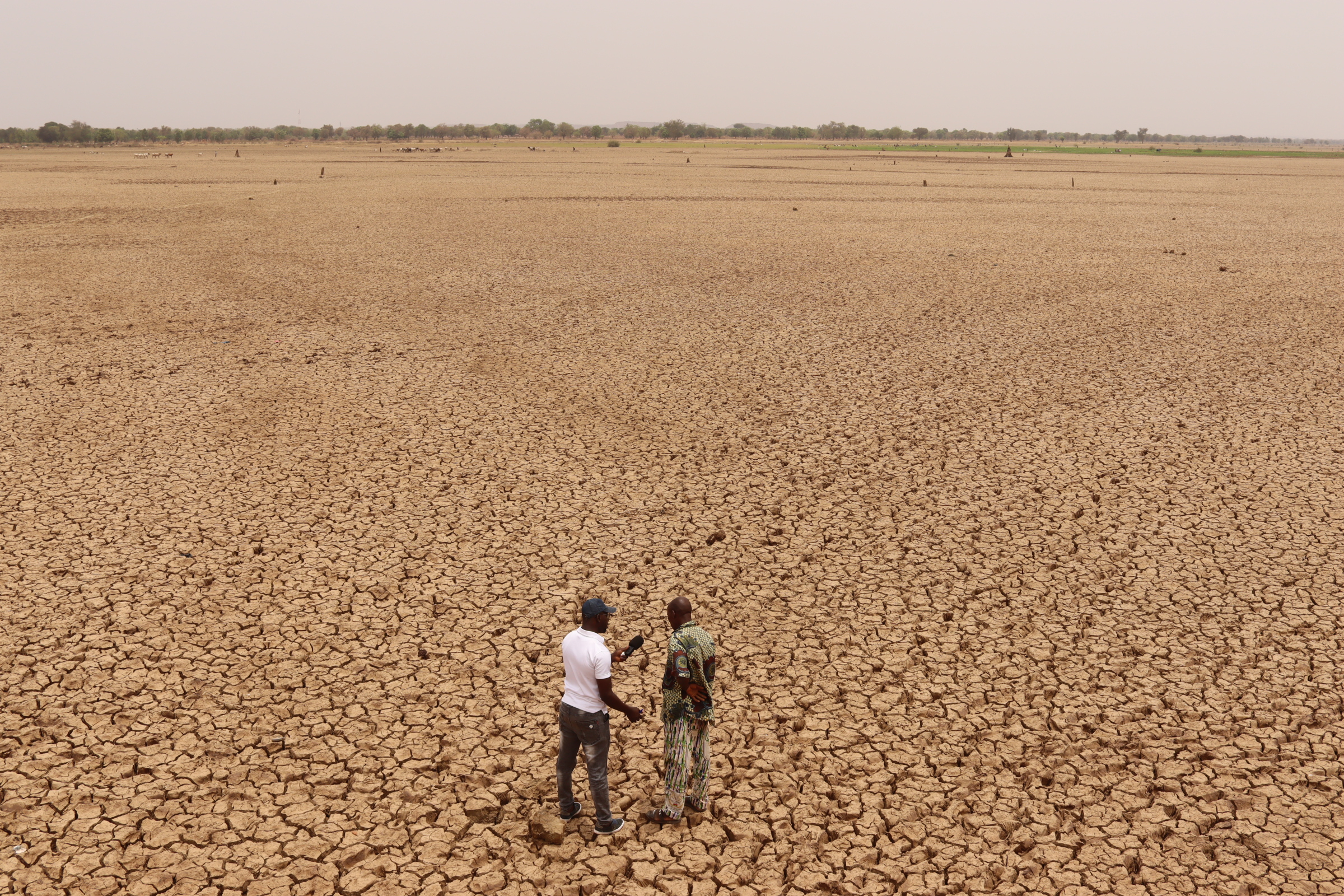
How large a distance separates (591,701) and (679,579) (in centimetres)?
354

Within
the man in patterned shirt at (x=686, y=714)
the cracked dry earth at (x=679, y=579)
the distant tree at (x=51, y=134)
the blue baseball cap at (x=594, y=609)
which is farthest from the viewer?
the distant tree at (x=51, y=134)

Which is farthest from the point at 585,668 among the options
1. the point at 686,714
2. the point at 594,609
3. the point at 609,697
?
the point at 686,714

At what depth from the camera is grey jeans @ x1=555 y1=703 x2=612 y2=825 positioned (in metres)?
4.80

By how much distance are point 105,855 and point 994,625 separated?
6.69 m

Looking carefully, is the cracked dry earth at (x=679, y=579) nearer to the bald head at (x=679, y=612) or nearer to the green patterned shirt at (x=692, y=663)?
the green patterned shirt at (x=692, y=663)

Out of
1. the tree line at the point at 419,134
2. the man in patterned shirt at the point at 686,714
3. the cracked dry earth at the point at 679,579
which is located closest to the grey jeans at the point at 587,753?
the cracked dry earth at the point at 679,579

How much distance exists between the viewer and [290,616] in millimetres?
7555

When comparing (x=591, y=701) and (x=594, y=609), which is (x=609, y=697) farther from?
(x=594, y=609)

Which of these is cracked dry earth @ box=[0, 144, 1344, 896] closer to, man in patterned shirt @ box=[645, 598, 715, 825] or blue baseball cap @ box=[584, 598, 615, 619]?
man in patterned shirt @ box=[645, 598, 715, 825]

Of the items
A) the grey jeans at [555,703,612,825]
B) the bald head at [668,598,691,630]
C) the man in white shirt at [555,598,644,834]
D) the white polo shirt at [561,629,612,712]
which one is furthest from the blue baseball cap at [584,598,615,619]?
the grey jeans at [555,703,612,825]

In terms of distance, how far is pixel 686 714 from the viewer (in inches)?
197

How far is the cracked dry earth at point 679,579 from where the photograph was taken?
17.2 ft

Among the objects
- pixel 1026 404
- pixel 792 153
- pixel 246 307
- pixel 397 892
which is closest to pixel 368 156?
pixel 792 153

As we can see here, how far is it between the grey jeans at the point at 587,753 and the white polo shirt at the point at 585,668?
6 centimetres
